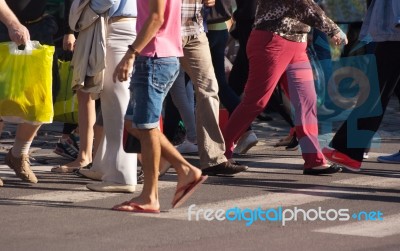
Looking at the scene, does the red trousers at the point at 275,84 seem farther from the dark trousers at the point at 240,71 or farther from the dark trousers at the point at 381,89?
the dark trousers at the point at 240,71

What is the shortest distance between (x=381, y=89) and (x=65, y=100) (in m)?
2.74

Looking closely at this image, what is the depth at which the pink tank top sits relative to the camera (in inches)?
344

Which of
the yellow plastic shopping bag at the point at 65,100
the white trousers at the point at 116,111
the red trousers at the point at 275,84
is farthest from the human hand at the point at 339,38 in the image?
the yellow plastic shopping bag at the point at 65,100

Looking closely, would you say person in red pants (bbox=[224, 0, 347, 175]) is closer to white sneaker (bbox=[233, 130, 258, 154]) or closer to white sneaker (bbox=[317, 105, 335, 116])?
white sneaker (bbox=[233, 130, 258, 154])

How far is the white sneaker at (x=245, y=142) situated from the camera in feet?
39.2

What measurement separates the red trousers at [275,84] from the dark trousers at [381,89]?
0.87ft

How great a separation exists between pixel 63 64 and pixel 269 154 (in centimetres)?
201

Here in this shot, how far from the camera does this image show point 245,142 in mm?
11977

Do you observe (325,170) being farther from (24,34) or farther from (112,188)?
(24,34)

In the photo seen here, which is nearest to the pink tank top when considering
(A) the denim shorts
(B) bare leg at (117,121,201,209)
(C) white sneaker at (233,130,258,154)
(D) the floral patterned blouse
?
(A) the denim shorts

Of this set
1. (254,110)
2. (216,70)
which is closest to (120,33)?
(254,110)

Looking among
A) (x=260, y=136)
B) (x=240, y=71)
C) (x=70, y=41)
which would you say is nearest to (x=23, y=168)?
(x=70, y=41)

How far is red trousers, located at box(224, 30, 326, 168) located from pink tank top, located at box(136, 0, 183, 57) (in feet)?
5.53

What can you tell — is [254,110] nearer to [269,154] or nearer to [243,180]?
[243,180]
